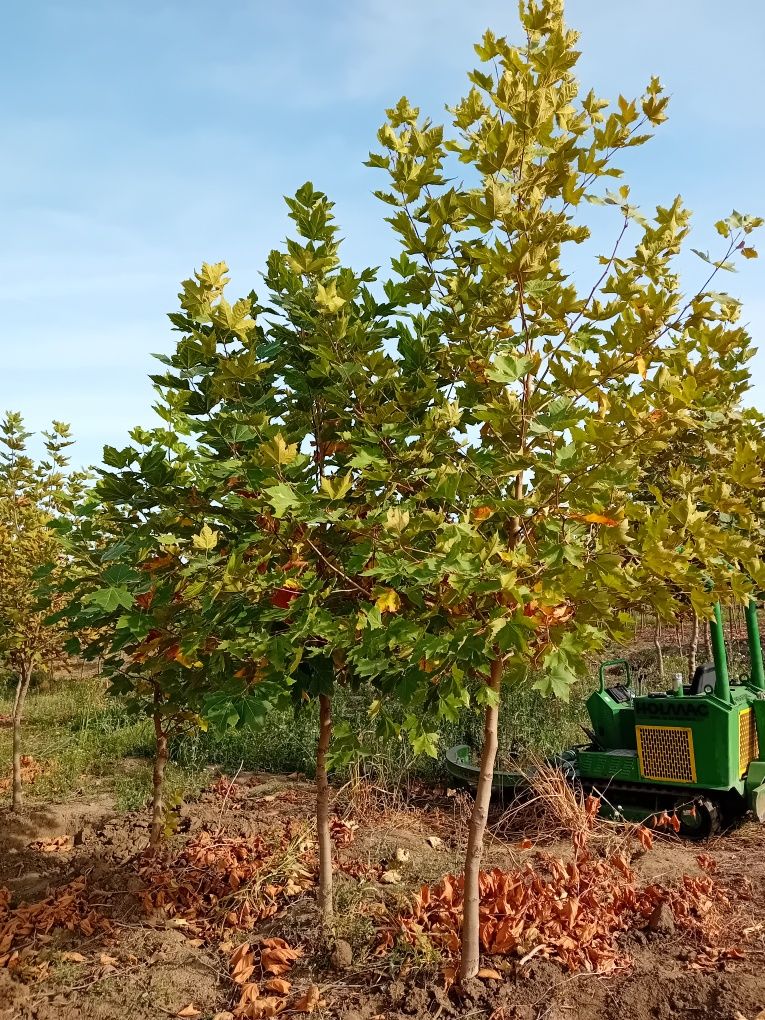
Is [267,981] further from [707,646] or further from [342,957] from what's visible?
[707,646]

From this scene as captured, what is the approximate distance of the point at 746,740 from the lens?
19.7 feet

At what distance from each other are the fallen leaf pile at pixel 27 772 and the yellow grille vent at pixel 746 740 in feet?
22.4

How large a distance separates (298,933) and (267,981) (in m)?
0.42

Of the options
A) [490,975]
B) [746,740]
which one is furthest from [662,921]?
[746,740]

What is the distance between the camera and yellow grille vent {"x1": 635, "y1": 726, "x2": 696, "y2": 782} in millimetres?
5777

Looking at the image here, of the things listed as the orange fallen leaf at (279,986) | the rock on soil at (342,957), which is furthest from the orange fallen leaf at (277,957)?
the rock on soil at (342,957)

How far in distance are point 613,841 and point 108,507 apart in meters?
3.88

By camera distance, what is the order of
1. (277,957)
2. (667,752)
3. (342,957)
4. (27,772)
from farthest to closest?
(27,772)
(667,752)
(277,957)
(342,957)

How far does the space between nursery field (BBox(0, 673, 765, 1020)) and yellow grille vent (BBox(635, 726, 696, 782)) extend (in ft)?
1.74

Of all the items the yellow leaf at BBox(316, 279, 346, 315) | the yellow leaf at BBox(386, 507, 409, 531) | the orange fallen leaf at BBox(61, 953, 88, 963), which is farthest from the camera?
the orange fallen leaf at BBox(61, 953, 88, 963)

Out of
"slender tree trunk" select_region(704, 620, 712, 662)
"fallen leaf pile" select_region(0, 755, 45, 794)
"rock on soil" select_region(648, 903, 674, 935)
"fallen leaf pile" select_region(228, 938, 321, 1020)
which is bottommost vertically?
"fallen leaf pile" select_region(228, 938, 321, 1020)

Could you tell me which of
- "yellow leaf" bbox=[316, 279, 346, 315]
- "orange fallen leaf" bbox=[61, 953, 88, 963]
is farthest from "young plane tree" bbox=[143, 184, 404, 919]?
"orange fallen leaf" bbox=[61, 953, 88, 963]

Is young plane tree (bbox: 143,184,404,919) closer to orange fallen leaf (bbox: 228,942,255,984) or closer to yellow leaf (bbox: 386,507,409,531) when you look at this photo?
yellow leaf (bbox: 386,507,409,531)

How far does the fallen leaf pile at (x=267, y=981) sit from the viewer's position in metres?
3.51
